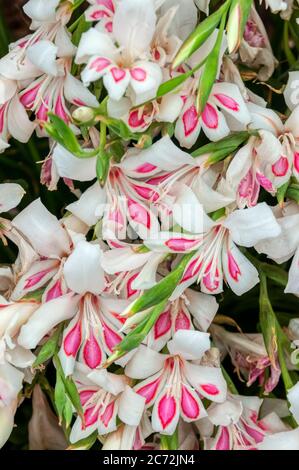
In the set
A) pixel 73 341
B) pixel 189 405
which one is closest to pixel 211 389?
pixel 189 405

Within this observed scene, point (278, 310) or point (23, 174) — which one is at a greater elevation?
point (23, 174)

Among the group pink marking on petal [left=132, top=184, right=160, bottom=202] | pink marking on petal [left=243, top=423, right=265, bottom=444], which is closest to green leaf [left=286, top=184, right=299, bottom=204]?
pink marking on petal [left=132, top=184, right=160, bottom=202]

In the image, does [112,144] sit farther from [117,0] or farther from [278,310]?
[278,310]

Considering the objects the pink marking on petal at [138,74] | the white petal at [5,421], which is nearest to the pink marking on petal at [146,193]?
the pink marking on petal at [138,74]

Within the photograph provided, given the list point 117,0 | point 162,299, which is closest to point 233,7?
point 117,0

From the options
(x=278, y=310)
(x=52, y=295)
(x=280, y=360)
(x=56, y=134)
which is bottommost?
(x=278, y=310)

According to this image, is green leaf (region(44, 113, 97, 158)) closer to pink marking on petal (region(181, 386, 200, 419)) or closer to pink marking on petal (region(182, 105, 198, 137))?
pink marking on petal (region(182, 105, 198, 137))

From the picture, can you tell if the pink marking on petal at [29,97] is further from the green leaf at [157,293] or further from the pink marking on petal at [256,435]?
the pink marking on petal at [256,435]

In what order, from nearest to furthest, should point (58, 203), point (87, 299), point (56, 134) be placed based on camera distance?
point (56, 134) < point (87, 299) < point (58, 203)
